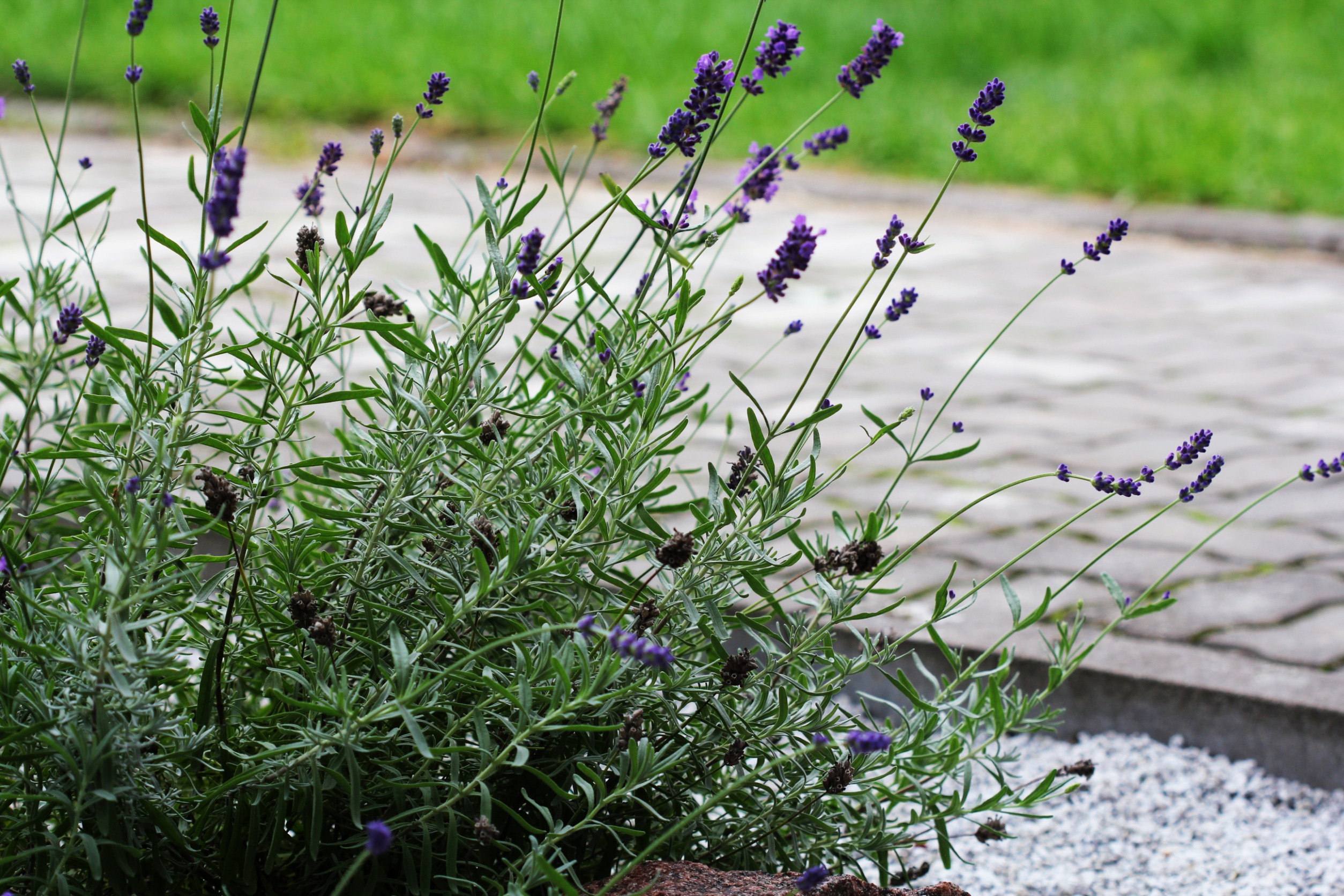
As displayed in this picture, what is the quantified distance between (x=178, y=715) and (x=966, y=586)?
1848 mm

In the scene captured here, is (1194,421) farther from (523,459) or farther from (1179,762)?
(523,459)

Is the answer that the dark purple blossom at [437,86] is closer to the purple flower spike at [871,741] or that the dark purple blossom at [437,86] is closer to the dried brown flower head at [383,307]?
the dried brown flower head at [383,307]

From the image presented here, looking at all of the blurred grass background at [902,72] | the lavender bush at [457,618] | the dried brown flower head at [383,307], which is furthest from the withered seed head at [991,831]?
the blurred grass background at [902,72]

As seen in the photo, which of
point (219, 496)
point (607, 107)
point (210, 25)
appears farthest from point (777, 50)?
point (219, 496)

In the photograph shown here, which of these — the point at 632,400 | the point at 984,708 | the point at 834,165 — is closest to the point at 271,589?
the point at 632,400

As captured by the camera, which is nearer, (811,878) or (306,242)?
(811,878)

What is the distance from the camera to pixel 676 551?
52.8 inches

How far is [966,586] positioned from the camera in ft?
9.54

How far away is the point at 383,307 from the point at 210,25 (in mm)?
351

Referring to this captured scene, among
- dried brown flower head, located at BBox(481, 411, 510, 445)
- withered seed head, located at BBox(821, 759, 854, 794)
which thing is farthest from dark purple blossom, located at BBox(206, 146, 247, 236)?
withered seed head, located at BBox(821, 759, 854, 794)

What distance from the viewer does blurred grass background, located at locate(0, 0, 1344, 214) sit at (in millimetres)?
7973

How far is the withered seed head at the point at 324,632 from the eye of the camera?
51.2 inches

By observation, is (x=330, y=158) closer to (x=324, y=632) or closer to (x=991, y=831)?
(x=324, y=632)

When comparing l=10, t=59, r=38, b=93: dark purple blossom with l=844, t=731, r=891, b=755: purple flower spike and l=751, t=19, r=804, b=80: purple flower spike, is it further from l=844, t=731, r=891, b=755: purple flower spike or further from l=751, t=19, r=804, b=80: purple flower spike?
l=844, t=731, r=891, b=755: purple flower spike
